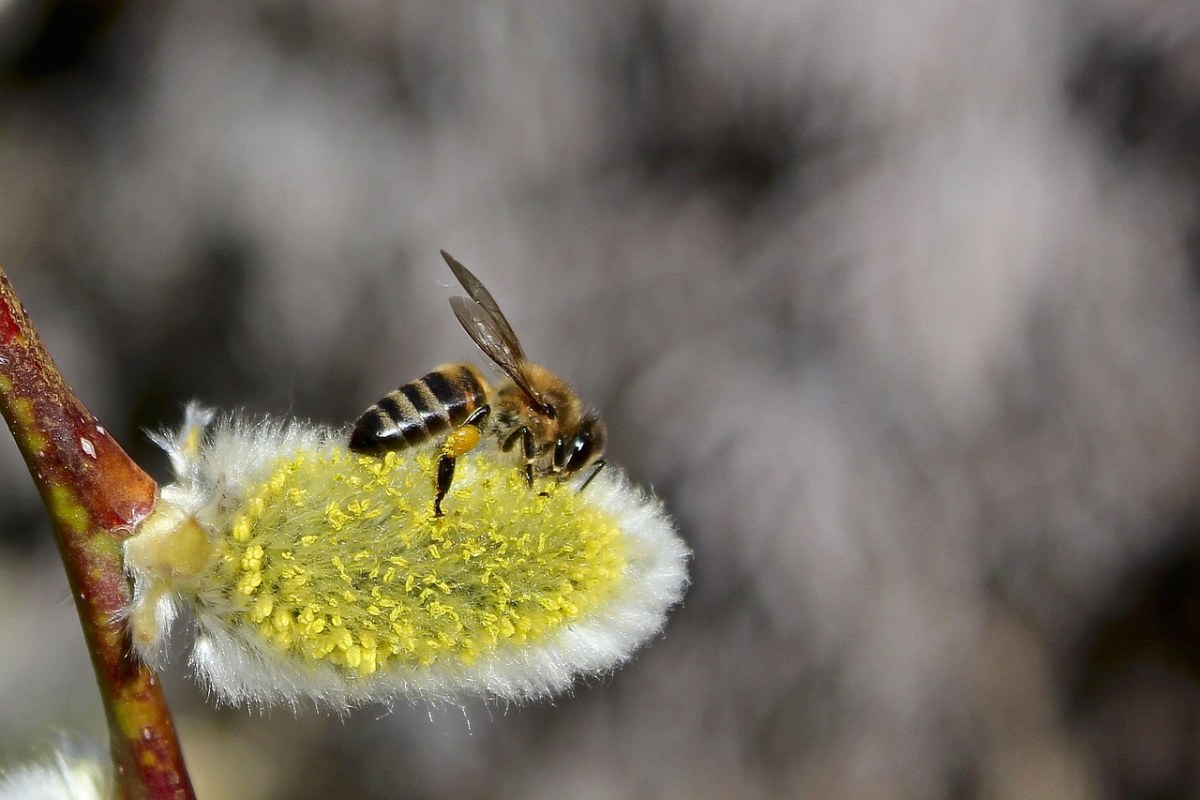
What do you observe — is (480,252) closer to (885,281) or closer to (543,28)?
(543,28)

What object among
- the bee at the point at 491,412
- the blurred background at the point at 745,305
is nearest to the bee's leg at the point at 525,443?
the bee at the point at 491,412

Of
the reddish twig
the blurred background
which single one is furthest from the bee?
the blurred background

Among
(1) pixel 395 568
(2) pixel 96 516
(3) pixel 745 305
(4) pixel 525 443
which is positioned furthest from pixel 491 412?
(3) pixel 745 305

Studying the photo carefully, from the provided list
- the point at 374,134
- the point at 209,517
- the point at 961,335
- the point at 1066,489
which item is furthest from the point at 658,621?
the point at 374,134

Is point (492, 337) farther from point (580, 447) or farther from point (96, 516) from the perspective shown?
point (96, 516)

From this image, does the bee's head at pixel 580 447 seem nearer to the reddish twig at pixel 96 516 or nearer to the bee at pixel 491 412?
the bee at pixel 491 412
